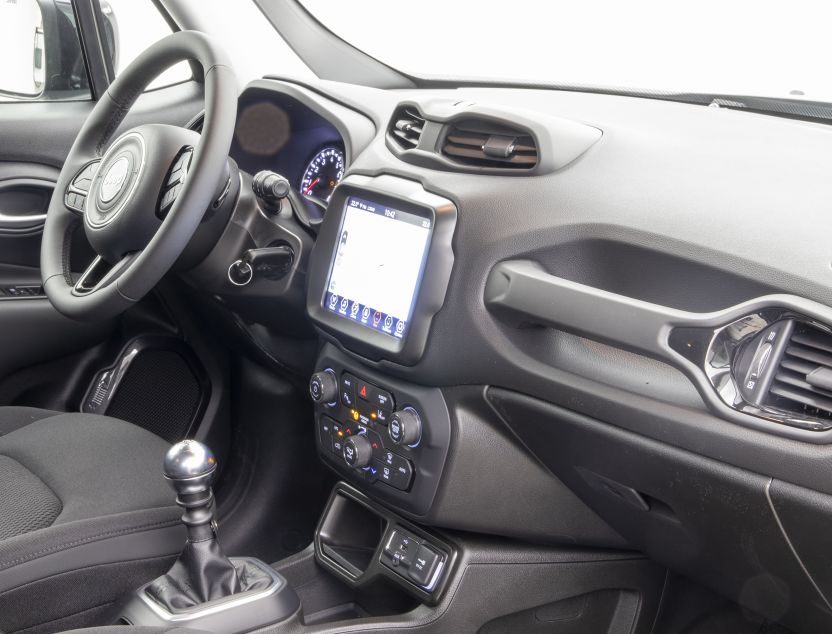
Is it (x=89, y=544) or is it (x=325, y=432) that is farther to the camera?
(x=325, y=432)

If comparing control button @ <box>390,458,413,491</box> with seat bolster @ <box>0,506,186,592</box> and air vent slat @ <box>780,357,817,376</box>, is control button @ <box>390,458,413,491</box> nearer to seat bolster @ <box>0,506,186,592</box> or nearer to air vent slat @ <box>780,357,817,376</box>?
seat bolster @ <box>0,506,186,592</box>

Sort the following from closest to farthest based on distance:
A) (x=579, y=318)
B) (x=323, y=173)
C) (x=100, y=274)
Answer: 1. (x=579, y=318)
2. (x=100, y=274)
3. (x=323, y=173)

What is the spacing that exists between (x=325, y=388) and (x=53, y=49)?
1.16m

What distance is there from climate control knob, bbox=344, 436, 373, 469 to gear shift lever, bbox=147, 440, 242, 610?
0.67ft

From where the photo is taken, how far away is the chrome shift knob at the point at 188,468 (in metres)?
1.24

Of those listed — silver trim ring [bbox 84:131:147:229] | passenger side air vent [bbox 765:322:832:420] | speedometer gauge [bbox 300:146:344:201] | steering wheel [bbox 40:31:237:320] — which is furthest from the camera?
speedometer gauge [bbox 300:146:344:201]

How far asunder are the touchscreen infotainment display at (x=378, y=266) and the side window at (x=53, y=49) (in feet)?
3.04

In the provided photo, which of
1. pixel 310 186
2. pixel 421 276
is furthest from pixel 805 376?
pixel 310 186

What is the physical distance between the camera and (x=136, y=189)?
52.0 inches

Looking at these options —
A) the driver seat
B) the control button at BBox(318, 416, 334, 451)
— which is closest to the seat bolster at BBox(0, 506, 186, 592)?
the driver seat

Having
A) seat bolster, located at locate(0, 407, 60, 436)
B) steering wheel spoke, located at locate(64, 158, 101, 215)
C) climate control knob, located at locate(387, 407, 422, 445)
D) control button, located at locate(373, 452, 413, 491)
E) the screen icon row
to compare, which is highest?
steering wheel spoke, located at locate(64, 158, 101, 215)

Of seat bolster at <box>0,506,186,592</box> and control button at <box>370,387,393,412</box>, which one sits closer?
seat bolster at <box>0,506,186,592</box>

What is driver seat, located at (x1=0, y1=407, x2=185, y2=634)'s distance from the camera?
1.23 meters

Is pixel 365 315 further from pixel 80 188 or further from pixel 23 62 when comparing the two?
pixel 23 62
